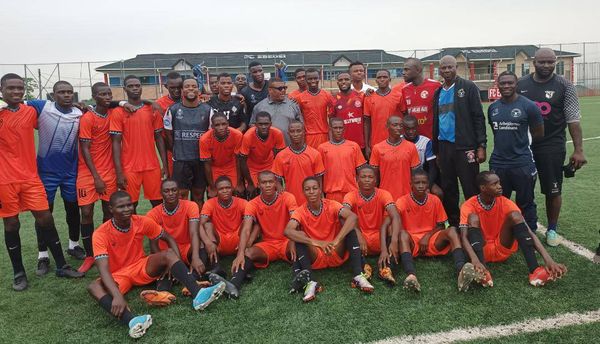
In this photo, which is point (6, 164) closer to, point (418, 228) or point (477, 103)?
point (418, 228)

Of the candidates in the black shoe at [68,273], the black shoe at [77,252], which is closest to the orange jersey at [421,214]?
the black shoe at [68,273]

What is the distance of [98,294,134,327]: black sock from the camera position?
351cm

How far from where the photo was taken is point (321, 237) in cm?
461

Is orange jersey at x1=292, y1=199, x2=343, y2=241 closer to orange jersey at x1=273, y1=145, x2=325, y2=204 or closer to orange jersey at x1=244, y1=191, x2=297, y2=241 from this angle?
orange jersey at x1=244, y1=191, x2=297, y2=241

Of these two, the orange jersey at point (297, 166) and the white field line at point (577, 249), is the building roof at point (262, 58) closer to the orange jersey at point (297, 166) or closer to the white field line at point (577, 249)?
the orange jersey at point (297, 166)

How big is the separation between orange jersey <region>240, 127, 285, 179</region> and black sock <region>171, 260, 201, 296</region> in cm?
190

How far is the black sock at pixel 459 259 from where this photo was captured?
4066mm

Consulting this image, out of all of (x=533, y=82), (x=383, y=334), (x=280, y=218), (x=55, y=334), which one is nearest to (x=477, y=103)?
(x=533, y=82)

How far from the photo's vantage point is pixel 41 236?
497cm

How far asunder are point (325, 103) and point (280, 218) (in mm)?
2097

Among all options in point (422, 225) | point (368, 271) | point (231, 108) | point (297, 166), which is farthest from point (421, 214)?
point (231, 108)

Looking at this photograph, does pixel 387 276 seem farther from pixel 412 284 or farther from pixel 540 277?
pixel 540 277

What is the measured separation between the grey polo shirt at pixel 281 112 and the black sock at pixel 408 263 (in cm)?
235

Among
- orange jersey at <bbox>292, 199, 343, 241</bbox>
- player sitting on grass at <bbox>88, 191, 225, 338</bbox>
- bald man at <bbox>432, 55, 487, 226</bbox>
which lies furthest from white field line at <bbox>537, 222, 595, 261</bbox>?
player sitting on grass at <bbox>88, 191, 225, 338</bbox>
